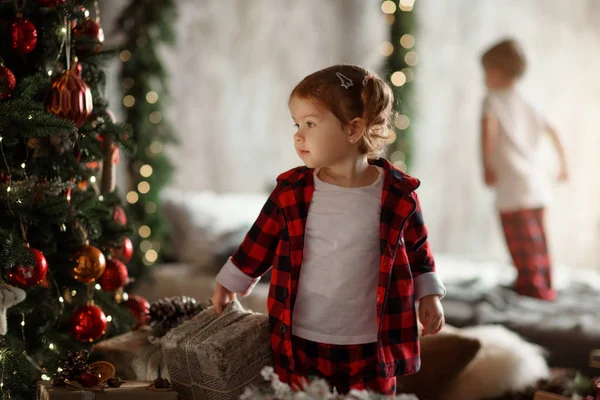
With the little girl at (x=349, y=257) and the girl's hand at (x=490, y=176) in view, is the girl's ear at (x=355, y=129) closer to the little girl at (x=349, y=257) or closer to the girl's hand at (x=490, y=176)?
the little girl at (x=349, y=257)

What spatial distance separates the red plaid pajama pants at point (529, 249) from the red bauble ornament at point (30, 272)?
8.60 ft

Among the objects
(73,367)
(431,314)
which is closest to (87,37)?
(73,367)

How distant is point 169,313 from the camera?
2.13 metres

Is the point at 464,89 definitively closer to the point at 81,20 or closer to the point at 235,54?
the point at 235,54

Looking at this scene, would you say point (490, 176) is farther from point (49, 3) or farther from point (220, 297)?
point (49, 3)

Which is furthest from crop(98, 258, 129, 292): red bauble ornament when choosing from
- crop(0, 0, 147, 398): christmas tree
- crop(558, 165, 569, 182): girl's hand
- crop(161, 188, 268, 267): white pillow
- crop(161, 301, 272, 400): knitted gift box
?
crop(558, 165, 569, 182): girl's hand

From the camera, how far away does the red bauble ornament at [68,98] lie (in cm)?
194

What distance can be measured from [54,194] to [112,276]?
0.37 metres

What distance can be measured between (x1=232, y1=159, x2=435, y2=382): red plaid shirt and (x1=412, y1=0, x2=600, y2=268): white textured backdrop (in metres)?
3.33

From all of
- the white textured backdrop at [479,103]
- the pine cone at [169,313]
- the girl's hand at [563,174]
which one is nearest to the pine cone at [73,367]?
the pine cone at [169,313]

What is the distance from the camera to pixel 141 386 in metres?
1.77

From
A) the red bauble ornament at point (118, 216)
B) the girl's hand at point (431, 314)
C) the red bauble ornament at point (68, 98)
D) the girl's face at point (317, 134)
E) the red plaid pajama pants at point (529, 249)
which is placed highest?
the red bauble ornament at point (68, 98)

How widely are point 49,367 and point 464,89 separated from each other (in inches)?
166

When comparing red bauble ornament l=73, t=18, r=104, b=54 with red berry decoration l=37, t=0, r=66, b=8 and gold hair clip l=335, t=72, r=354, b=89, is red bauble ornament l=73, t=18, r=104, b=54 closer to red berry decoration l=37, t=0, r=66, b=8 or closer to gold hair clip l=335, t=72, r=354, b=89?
red berry decoration l=37, t=0, r=66, b=8
